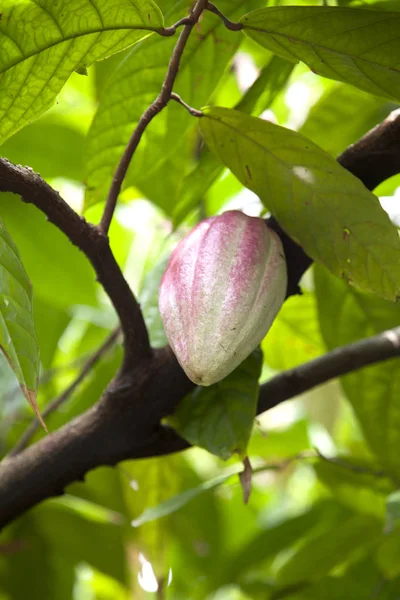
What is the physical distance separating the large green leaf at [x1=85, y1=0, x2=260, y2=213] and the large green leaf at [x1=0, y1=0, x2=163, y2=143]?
16 cm

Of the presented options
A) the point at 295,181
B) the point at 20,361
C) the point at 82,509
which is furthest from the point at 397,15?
the point at 82,509

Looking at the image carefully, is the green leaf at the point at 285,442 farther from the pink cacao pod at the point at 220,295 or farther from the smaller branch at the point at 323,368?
the pink cacao pod at the point at 220,295

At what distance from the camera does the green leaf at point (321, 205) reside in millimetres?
534

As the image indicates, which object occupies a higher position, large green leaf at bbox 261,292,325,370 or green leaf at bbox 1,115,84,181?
green leaf at bbox 1,115,84,181

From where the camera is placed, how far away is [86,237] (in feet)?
1.65

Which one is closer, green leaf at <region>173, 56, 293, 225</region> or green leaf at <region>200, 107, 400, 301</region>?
green leaf at <region>200, 107, 400, 301</region>

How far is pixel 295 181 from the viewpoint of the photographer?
551 mm

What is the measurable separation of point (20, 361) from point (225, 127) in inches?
10.9

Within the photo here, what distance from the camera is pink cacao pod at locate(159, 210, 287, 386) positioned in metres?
0.50

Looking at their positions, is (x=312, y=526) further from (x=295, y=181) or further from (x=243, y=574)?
(x=295, y=181)

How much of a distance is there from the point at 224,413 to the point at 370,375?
0.33m

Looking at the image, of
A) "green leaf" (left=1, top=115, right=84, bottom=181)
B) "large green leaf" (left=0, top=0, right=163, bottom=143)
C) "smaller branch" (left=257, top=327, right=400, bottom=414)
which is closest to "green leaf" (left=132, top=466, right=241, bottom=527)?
"smaller branch" (left=257, top=327, right=400, bottom=414)

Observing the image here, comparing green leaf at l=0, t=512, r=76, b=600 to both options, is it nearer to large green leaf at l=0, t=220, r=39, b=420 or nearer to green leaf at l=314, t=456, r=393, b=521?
green leaf at l=314, t=456, r=393, b=521

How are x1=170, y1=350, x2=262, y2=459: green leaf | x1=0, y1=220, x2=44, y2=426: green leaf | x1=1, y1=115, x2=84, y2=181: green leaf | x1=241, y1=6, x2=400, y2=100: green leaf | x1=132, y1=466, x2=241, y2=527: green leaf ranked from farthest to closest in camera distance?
1. x1=1, y1=115, x2=84, y2=181: green leaf
2. x1=132, y1=466, x2=241, y2=527: green leaf
3. x1=170, y1=350, x2=262, y2=459: green leaf
4. x1=241, y1=6, x2=400, y2=100: green leaf
5. x1=0, y1=220, x2=44, y2=426: green leaf
